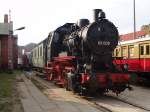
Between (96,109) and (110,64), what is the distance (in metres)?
4.33

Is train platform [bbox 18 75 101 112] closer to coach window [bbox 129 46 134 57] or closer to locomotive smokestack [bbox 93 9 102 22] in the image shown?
locomotive smokestack [bbox 93 9 102 22]

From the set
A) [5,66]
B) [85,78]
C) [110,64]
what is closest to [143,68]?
[110,64]

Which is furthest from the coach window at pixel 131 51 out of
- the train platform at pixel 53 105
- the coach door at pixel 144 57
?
the train platform at pixel 53 105

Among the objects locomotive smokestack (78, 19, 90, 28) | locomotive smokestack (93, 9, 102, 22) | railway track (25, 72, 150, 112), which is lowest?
railway track (25, 72, 150, 112)

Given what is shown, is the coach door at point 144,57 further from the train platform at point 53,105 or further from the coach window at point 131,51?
the train platform at point 53,105

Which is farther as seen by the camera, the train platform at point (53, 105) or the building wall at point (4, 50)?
the building wall at point (4, 50)

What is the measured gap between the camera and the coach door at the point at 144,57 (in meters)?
21.3

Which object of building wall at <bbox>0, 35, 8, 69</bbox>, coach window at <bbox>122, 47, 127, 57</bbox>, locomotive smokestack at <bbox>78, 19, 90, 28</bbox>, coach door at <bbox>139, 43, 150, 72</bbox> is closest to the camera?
locomotive smokestack at <bbox>78, 19, 90, 28</bbox>

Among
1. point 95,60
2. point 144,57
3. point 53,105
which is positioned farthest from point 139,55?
point 53,105

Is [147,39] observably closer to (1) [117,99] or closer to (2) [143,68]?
(2) [143,68]

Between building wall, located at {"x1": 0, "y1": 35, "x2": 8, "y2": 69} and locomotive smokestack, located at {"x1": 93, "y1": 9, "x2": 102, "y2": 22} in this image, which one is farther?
building wall, located at {"x1": 0, "y1": 35, "x2": 8, "y2": 69}

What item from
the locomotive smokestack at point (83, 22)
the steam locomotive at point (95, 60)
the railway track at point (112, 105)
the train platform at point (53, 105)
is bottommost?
the railway track at point (112, 105)

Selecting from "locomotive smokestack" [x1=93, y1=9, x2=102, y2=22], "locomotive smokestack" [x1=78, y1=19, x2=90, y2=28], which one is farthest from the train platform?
"locomotive smokestack" [x1=78, y1=19, x2=90, y2=28]

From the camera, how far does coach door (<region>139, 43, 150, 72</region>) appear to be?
70.0ft
